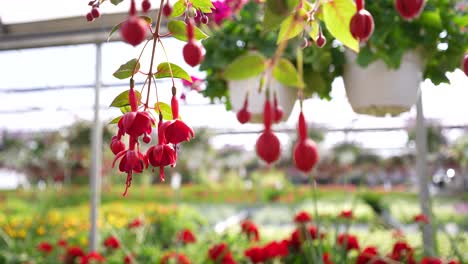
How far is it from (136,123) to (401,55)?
514 mm

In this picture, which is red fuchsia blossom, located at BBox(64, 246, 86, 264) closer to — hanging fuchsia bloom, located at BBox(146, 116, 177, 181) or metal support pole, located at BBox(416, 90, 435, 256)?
metal support pole, located at BBox(416, 90, 435, 256)

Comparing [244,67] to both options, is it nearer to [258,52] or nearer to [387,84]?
[258,52]

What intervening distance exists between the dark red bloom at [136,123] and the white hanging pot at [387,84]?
0.52 m

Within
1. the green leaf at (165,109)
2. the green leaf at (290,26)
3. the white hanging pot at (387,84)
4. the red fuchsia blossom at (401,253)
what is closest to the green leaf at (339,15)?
the green leaf at (290,26)

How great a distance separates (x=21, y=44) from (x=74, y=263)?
0.69 m

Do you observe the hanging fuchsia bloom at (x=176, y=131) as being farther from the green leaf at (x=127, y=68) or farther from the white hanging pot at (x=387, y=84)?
the white hanging pot at (x=387, y=84)

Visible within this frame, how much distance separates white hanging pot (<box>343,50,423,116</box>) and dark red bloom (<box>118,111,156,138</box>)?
52 centimetres

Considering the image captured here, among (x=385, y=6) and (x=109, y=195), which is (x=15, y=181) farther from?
(x=385, y=6)

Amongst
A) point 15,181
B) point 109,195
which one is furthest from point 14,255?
point 15,181

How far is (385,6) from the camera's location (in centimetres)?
64

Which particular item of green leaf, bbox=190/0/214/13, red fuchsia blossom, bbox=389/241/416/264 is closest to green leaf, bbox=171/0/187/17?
green leaf, bbox=190/0/214/13

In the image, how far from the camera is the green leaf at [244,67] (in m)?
0.16

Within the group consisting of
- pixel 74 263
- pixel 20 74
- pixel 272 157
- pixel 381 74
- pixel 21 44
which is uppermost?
pixel 20 74

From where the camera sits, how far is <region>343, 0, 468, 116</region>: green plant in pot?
0.64m
